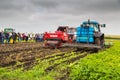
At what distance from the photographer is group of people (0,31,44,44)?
4082 centimetres

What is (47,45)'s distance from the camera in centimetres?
3158

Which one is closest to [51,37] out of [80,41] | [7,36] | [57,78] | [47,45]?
[47,45]

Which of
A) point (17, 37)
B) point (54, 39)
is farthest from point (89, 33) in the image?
point (17, 37)

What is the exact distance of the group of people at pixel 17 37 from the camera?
4082 centimetres

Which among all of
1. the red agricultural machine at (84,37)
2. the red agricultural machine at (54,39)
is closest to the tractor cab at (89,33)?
the red agricultural machine at (84,37)

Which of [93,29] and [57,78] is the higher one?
[93,29]

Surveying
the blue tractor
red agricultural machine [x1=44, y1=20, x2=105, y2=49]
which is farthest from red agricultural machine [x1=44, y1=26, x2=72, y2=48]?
the blue tractor

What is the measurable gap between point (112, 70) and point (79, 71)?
3.36ft

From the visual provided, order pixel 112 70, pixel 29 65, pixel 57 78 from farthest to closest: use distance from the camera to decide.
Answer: pixel 29 65, pixel 57 78, pixel 112 70

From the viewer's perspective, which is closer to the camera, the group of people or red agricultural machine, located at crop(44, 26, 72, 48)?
red agricultural machine, located at crop(44, 26, 72, 48)

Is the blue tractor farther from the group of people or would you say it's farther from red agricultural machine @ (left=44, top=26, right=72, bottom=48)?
the group of people

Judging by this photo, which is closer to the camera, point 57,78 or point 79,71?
point 79,71

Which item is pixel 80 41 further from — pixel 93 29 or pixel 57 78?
pixel 57 78

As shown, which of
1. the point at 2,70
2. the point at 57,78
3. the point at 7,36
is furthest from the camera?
the point at 7,36
